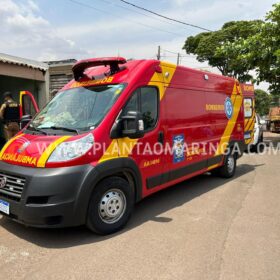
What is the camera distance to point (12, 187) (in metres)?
3.87

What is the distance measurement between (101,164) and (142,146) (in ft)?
2.84

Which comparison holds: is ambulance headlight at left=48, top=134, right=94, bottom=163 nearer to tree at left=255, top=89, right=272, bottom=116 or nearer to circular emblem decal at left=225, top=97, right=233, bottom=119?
circular emblem decal at left=225, top=97, right=233, bottom=119

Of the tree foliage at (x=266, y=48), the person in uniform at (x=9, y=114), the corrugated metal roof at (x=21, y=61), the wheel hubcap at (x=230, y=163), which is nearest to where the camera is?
the wheel hubcap at (x=230, y=163)

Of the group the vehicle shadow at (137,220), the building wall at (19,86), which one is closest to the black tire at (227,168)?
the vehicle shadow at (137,220)

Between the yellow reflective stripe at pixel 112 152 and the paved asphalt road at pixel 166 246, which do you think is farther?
the yellow reflective stripe at pixel 112 152

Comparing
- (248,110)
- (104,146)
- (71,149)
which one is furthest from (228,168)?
(71,149)

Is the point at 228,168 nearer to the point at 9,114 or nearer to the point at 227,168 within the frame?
the point at 227,168

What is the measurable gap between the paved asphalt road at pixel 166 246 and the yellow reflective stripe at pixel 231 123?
64.8 inches

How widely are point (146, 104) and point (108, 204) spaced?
162cm

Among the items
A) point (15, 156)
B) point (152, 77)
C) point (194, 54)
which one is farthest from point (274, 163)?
point (194, 54)

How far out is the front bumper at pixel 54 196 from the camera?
142 inches

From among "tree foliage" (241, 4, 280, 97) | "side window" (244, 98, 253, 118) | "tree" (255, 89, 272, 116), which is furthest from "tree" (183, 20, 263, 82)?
"tree" (255, 89, 272, 116)

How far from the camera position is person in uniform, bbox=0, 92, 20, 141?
27.0 ft

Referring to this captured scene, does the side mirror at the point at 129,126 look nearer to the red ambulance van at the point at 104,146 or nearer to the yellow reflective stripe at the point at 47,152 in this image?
the red ambulance van at the point at 104,146
